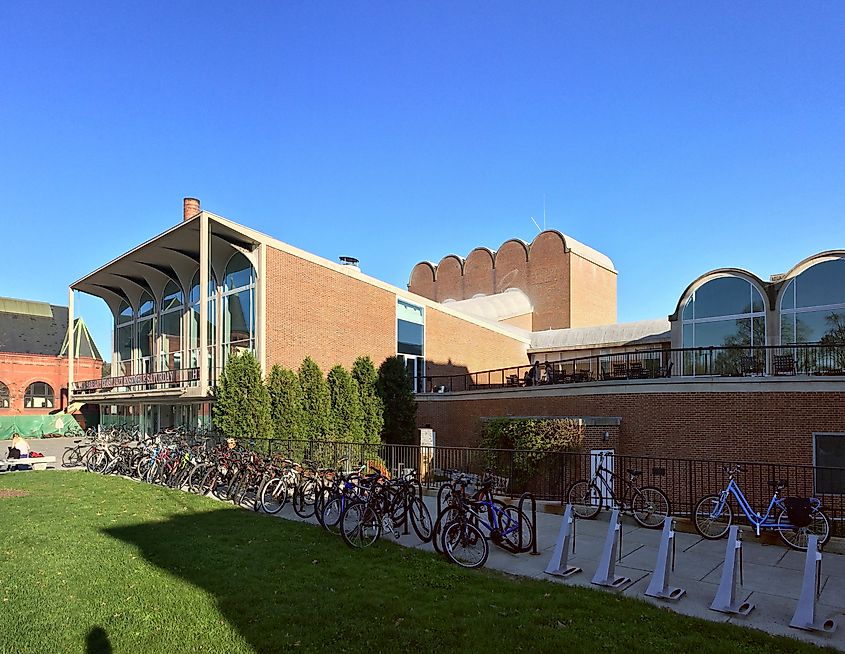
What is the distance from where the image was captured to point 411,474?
10070mm

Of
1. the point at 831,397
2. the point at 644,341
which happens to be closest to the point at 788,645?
the point at 831,397

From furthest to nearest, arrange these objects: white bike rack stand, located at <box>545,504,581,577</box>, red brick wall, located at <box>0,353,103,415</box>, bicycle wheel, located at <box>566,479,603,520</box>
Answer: red brick wall, located at <box>0,353,103,415</box> → bicycle wheel, located at <box>566,479,603,520</box> → white bike rack stand, located at <box>545,504,581,577</box>

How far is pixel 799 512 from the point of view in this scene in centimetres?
863

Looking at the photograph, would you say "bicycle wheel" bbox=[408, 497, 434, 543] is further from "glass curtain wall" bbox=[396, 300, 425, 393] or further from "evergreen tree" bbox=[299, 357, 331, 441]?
"glass curtain wall" bbox=[396, 300, 425, 393]

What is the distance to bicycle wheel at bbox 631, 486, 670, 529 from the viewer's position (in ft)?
33.6

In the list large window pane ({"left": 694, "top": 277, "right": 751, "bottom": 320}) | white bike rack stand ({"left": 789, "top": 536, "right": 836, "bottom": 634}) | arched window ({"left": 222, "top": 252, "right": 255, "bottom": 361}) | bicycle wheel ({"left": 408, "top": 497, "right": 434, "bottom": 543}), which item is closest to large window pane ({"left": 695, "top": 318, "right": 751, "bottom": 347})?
large window pane ({"left": 694, "top": 277, "right": 751, "bottom": 320})

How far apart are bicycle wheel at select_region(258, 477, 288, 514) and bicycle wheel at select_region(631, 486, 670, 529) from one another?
624 cm

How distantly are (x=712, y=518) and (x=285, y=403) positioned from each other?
1431 cm

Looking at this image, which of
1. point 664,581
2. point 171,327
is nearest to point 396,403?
point 171,327

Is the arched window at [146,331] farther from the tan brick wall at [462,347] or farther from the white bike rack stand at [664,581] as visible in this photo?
the white bike rack stand at [664,581]

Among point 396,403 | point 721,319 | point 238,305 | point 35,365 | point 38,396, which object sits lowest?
point 38,396

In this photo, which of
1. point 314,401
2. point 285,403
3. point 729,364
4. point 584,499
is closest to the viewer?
point 584,499

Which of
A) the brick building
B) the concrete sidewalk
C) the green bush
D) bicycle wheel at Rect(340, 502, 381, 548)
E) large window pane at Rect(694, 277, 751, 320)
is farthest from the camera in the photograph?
the brick building

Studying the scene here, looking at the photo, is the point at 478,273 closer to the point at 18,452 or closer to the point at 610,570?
the point at 18,452
